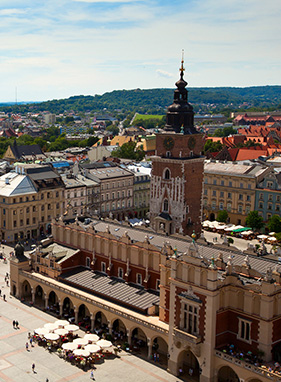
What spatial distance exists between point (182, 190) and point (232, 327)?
35982 millimetres

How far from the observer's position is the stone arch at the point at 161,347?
66125mm

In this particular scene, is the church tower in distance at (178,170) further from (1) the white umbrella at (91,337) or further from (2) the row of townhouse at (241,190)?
(2) the row of townhouse at (241,190)

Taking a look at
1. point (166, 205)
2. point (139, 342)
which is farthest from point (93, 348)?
point (166, 205)

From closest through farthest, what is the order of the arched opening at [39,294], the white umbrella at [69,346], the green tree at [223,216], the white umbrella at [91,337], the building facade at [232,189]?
the white umbrella at [69,346], the white umbrella at [91,337], the arched opening at [39,294], the green tree at [223,216], the building facade at [232,189]

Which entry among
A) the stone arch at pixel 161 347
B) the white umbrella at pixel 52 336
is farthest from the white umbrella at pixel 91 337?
the stone arch at pixel 161 347

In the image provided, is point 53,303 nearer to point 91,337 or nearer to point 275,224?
point 91,337

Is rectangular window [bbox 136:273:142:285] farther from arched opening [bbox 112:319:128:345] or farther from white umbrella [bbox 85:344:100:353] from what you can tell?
white umbrella [bbox 85:344:100:353]

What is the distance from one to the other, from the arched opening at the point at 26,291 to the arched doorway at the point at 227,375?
122 ft

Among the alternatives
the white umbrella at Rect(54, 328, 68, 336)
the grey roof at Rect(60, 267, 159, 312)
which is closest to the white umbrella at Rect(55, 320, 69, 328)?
the white umbrella at Rect(54, 328, 68, 336)

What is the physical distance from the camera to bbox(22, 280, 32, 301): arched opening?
3420 inches

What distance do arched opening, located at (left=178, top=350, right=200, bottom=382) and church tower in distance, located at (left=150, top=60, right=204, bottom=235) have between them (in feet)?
97.9

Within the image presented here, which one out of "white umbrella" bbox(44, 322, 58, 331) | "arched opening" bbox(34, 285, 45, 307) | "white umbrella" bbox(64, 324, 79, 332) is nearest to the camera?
"white umbrella" bbox(64, 324, 79, 332)

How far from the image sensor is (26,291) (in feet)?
288

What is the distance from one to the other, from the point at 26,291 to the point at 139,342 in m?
26.1
